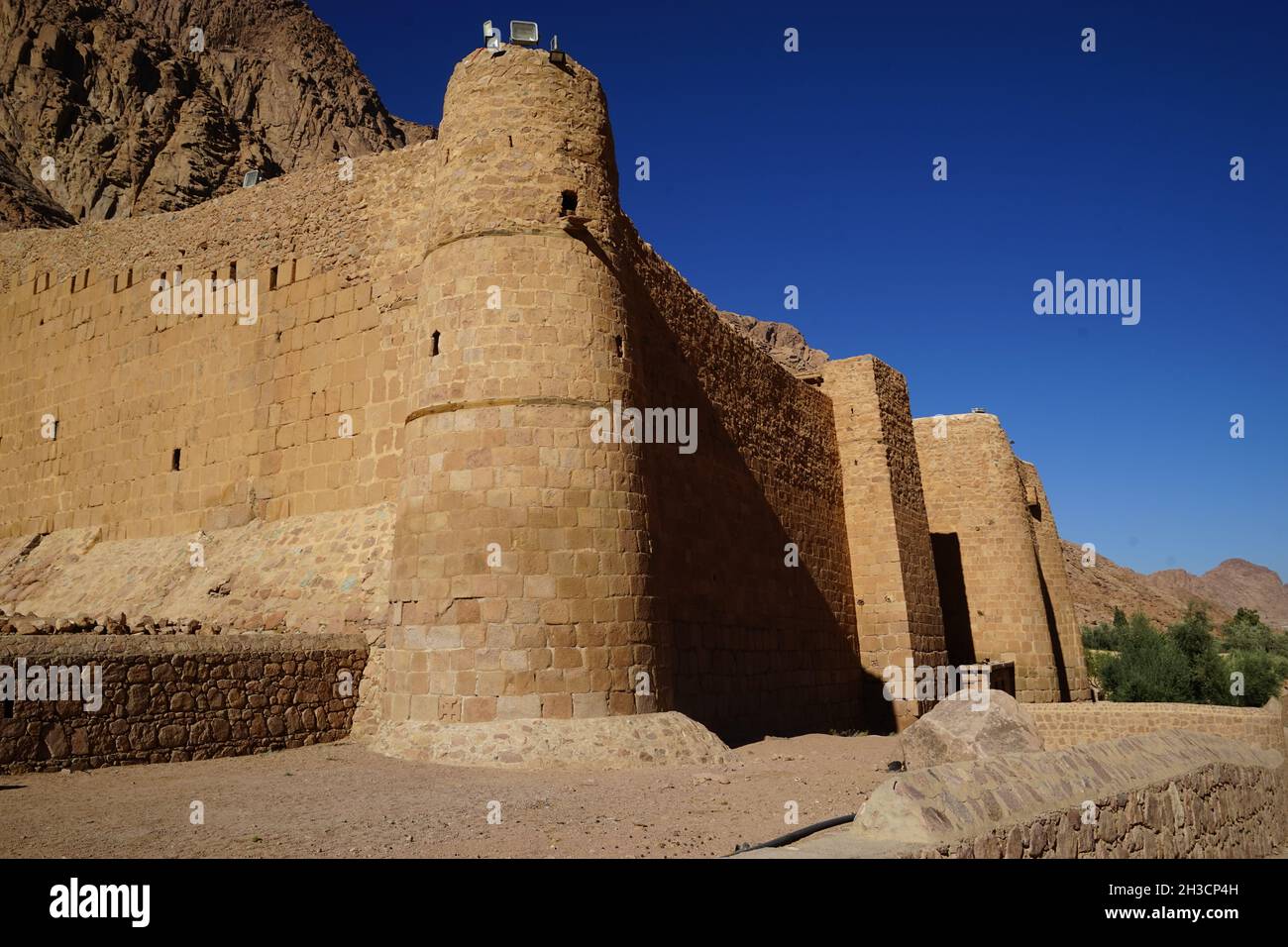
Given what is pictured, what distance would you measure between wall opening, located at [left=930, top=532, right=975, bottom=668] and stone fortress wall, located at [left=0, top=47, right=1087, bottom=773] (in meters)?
0.63

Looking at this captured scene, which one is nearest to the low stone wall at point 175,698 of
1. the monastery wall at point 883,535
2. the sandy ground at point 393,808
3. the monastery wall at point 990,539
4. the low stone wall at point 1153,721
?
the sandy ground at point 393,808

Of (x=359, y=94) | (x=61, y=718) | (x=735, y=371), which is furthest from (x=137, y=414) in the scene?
(x=359, y=94)

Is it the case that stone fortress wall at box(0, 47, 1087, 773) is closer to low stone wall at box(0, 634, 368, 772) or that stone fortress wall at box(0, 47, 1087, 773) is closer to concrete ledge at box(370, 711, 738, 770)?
concrete ledge at box(370, 711, 738, 770)

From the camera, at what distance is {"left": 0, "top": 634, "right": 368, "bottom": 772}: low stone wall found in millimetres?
8508

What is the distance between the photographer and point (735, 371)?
55.5 feet

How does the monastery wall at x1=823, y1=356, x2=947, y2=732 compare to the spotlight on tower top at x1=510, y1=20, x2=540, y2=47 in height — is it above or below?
below

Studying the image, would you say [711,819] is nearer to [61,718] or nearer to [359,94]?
[61,718]

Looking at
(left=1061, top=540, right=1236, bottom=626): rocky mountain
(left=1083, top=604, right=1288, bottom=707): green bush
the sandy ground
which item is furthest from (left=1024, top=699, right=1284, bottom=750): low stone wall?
(left=1061, top=540, right=1236, bottom=626): rocky mountain

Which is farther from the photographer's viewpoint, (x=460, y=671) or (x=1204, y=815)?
(x=460, y=671)

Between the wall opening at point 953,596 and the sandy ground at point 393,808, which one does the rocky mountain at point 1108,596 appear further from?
the sandy ground at point 393,808

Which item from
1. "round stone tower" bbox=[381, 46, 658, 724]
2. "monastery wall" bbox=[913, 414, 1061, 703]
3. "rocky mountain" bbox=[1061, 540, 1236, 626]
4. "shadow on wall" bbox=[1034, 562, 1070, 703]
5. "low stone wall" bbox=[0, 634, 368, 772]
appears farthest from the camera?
"rocky mountain" bbox=[1061, 540, 1236, 626]

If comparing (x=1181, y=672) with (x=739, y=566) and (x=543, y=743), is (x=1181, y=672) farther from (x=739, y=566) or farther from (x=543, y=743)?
(x=543, y=743)

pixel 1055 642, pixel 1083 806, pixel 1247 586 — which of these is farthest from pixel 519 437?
pixel 1247 586
